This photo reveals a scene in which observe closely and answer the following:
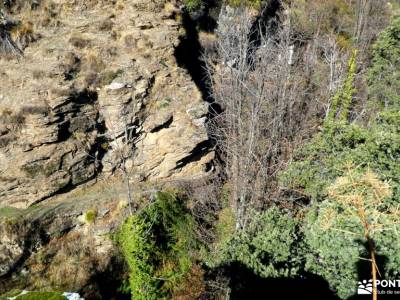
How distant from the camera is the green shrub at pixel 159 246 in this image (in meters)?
13.1

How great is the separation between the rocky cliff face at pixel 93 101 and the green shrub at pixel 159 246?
2.50 m

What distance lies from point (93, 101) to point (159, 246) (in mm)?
8144

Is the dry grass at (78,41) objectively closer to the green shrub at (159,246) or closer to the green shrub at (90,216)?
the green shrub at (90,216)

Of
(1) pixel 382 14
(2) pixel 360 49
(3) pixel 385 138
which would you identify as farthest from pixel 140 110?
(1) pixel 382 14

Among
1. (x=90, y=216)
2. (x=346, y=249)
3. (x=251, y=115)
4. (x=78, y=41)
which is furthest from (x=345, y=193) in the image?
(x=78, y=41)

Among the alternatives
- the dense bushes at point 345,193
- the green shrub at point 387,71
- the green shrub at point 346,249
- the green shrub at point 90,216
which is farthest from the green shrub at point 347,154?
the green shrub at point 90,216

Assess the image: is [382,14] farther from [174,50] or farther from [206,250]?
[206,250]

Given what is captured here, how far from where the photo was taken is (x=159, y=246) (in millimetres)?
14914

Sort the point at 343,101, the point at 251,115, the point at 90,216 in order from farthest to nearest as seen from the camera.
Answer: the point at 343,101 < the point at 251,115 < the point at 90,216

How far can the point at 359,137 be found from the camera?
38.1ft

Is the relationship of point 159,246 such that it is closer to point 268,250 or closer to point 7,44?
point 268,250

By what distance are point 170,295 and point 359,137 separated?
9.80 meters

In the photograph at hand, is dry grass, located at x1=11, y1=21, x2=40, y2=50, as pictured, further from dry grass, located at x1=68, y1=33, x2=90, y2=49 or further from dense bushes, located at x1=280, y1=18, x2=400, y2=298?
dense bushes, located at x1=280, y1=18, x2=400, y2=298

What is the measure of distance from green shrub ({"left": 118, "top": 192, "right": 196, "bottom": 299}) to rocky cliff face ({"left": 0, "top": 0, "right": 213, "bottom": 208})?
2.50 meters
